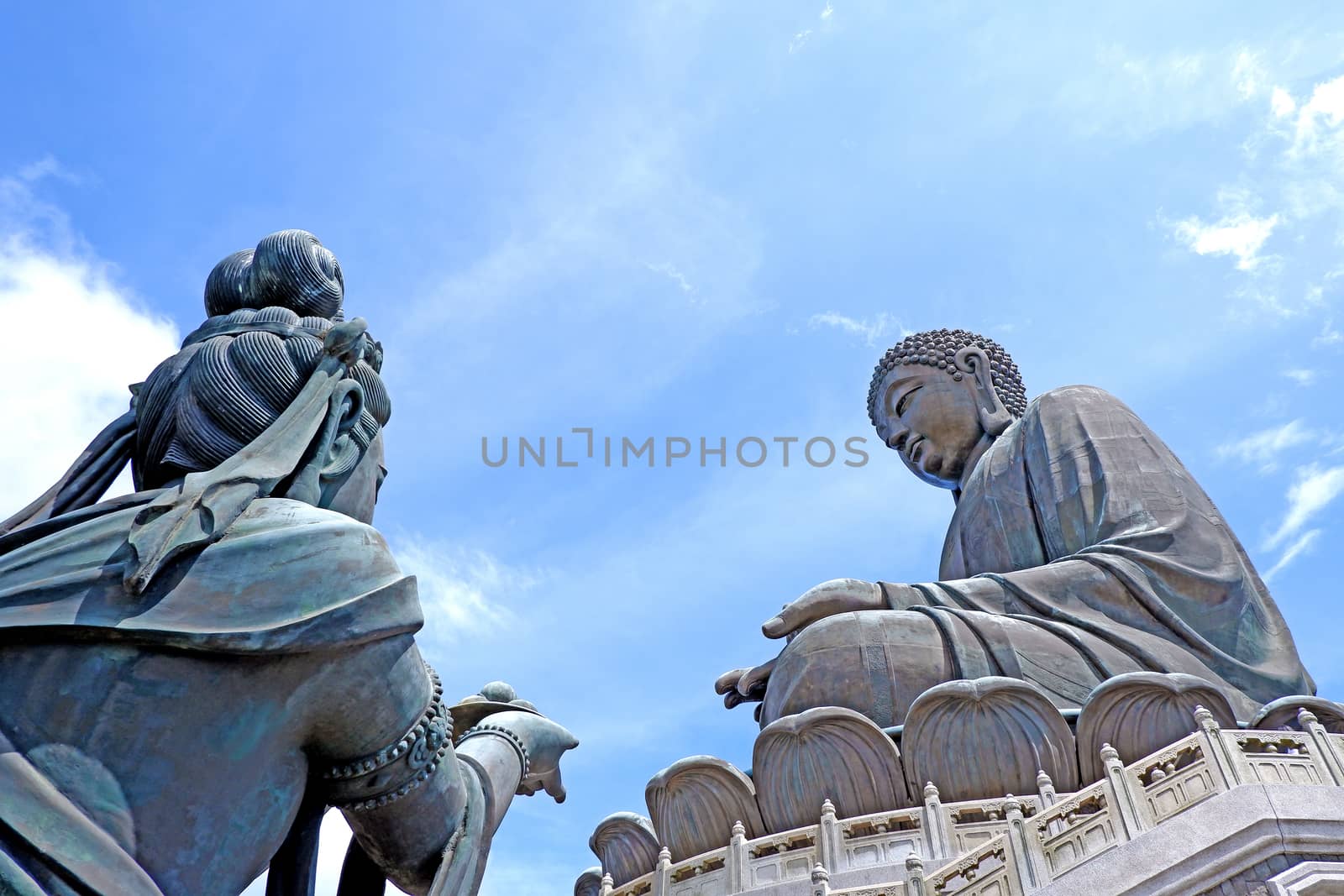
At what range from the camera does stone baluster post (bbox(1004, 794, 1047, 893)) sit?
18.4 ft

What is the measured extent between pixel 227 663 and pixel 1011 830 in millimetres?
4484

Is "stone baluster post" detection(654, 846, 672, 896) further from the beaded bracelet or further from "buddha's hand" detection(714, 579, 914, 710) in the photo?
the beaded bracelet

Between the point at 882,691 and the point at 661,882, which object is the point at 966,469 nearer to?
the point at 882,691

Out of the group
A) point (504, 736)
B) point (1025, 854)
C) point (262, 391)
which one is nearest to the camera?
point (262, 391)

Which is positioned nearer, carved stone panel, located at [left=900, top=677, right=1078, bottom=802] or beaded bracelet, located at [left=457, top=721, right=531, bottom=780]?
beaded bracelet, located at [left=457, top=721, right=531, bottom=780]

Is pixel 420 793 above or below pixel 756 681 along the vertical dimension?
below

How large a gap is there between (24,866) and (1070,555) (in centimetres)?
879

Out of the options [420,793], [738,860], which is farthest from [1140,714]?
[420,793]

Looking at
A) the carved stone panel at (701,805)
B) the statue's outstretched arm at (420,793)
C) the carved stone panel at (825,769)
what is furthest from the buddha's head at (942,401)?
the statue's outstretched arm at (420,793)

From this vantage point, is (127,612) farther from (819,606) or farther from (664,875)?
(819,606)

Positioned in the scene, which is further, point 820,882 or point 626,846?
point 626,846

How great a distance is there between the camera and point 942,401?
42.3ft

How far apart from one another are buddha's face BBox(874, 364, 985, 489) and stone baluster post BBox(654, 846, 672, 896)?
6.70 meters

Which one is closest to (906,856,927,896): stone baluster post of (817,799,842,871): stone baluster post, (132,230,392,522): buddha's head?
(817,799,842,871): stone baluster post
